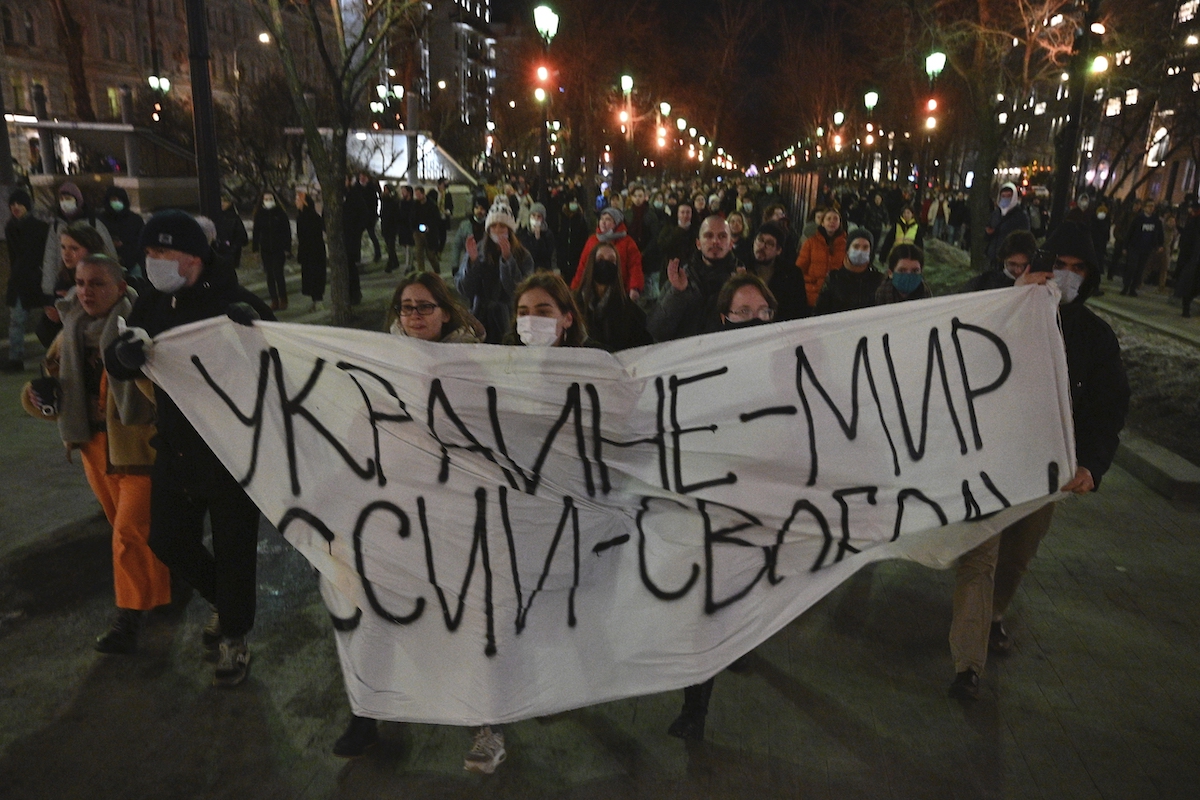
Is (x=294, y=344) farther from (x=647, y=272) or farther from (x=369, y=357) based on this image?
(x=647, y=272)

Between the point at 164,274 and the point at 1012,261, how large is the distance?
3964 millimetres

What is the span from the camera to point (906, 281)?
18.6 feet

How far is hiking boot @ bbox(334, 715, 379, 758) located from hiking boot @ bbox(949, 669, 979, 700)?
2.31 meters

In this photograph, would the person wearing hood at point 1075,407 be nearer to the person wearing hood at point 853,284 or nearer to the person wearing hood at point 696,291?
the person wearing hood at point 696,291

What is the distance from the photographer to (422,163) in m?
38.6

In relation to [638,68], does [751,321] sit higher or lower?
lower

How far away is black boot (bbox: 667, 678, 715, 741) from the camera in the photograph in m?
3.52

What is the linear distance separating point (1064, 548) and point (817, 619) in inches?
76.3

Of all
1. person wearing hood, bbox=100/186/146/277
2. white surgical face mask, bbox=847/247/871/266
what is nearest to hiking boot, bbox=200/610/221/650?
white surgical face mask, bbox=847/247/871/266

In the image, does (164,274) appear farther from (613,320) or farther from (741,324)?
(613,320)

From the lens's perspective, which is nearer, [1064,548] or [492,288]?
[1064,548]

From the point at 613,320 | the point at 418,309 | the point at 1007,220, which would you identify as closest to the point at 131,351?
the point at 418,309

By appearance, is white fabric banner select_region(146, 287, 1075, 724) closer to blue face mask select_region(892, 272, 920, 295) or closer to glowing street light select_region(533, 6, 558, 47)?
blue face mask select_region(892, 272, 920, 295)

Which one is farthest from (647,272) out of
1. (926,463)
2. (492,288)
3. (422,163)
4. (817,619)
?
(422,163)
